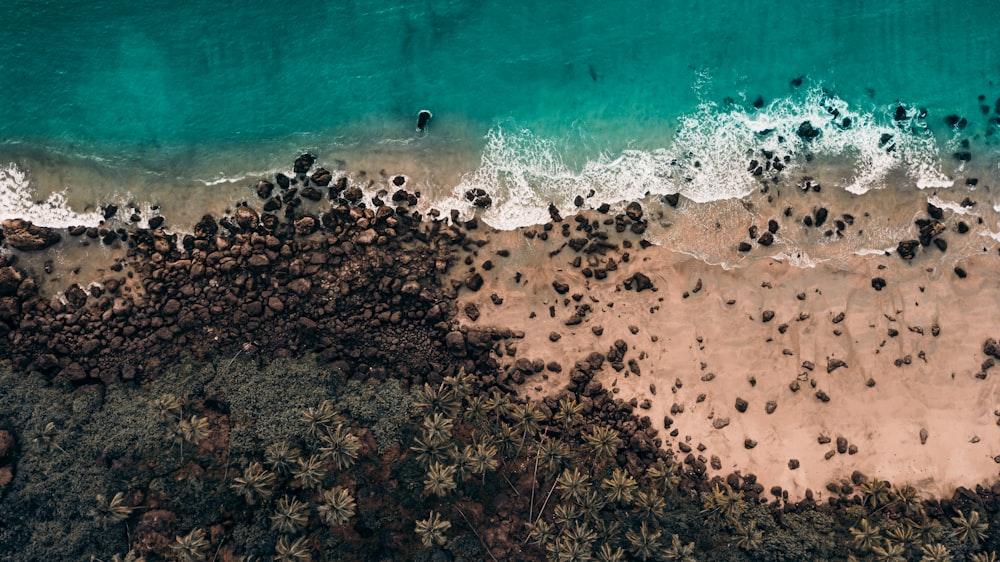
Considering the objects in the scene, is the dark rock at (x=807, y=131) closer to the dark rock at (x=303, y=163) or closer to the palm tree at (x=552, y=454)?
the palm tree at (x=552, y=454)

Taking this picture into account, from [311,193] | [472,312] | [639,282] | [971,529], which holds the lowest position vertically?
[971,529]

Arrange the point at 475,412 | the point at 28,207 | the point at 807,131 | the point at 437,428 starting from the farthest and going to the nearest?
the point at 807,131
the point at 28,207
the point at 475,412
the point at 437,428

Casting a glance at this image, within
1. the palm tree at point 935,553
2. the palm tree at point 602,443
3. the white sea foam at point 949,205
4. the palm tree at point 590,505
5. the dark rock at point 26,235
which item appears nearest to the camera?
the palm tree at point 935,553

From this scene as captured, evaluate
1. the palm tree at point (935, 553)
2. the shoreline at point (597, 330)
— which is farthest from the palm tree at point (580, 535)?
the palm tree at point (935, 553)

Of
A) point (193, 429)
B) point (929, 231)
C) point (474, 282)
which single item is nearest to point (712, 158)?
point (929, 231)

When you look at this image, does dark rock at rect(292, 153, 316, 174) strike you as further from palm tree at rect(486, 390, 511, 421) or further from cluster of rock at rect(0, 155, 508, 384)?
palm tree at rect(486, 390, 511, 421)

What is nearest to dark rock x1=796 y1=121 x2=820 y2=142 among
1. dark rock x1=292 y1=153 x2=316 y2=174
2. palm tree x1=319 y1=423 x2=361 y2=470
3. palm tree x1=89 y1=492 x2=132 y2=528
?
dark rock x1=292 y1=153 x2=316 y2=174

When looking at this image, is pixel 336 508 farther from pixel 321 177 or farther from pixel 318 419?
pixel 321 177
